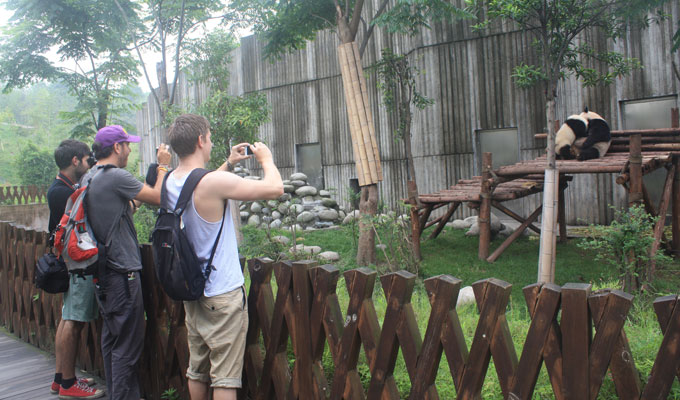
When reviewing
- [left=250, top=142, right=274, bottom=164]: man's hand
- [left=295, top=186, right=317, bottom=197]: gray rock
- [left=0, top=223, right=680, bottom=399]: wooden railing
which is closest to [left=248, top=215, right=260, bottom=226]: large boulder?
[left=295, top=186, right=317, bottom=197]: gray rock

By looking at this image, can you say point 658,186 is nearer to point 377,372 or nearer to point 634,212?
point 634,212

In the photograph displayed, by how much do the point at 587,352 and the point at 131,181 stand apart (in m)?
2.63

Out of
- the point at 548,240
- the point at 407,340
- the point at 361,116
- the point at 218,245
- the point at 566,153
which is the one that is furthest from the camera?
the point at 361,116

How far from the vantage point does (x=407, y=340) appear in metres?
2.34

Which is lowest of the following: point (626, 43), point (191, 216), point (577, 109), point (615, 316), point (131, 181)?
point (615, 316)

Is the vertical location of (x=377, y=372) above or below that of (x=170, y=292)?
below

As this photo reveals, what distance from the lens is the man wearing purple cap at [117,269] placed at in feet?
10.7

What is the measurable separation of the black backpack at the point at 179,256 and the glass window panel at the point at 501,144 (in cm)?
1254

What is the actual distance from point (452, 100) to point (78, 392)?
500 inches

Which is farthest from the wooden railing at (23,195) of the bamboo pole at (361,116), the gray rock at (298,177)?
the bamboo pole at (361,116)

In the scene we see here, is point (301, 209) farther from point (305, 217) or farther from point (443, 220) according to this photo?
point (443, 220)

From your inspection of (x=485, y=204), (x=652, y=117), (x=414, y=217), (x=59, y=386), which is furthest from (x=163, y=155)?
(x=652, y=117)

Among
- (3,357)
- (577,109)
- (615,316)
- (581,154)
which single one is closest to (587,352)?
(615,316)

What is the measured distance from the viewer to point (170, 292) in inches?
104
